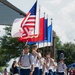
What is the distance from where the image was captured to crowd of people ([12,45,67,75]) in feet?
56.3

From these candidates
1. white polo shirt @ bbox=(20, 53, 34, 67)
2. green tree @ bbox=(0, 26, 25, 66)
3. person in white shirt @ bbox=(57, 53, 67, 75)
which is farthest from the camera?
green tree @ bbox=(0, 26, 25, 66)

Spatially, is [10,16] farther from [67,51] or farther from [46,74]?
[67,51]

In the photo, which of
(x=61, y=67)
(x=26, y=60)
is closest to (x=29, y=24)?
(x=61, y=67)

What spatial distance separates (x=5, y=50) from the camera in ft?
242

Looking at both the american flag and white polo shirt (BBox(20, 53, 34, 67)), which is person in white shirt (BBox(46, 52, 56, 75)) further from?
white polo shirt (BBox(20, 53, 34, 67))

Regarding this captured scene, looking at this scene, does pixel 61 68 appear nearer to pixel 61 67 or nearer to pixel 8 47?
pixel 61 67

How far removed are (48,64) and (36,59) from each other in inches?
130

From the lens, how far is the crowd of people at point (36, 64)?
56.3ft

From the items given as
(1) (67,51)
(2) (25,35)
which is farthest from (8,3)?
(1) (67,51)

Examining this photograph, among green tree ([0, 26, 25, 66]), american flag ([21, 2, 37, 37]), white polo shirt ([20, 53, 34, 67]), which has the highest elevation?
green tree ([0, 26, 25, 66])

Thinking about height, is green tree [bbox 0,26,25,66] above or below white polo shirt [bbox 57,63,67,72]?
above

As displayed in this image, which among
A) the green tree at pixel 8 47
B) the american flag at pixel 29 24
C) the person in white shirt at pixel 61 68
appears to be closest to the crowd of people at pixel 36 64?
the person in white shirt at pixel 61 68

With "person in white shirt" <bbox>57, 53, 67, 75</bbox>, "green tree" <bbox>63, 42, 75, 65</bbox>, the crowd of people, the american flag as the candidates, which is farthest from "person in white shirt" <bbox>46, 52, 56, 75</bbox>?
"green tree" <bbox>63, 42, 75, 65</bbox>

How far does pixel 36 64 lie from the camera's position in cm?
2022
